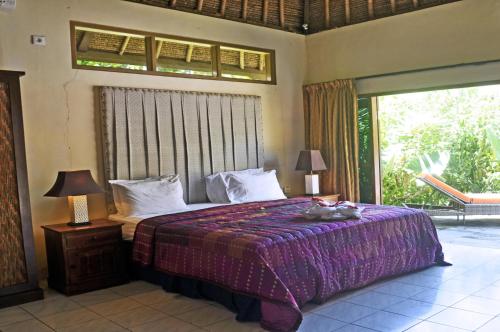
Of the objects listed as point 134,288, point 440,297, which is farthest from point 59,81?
point 440,297

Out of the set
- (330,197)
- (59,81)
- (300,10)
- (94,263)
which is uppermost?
(300,10)

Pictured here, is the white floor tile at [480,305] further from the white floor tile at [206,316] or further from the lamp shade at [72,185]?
the lamp shade at [72,185]

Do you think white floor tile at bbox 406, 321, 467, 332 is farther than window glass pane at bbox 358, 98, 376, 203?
No

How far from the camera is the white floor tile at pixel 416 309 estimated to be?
3473mm

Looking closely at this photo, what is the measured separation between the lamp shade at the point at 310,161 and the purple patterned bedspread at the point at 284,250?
1.58 m

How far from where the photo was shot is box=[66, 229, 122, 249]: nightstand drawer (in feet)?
14.1

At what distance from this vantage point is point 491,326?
10.4 ft

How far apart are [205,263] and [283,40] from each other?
4087 mm

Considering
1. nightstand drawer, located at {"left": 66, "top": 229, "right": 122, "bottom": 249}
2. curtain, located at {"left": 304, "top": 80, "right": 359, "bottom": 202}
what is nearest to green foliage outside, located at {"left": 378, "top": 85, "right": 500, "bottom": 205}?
curtain, located at {"left": 304, "top": 80, "right": 359, "bottom": 202}

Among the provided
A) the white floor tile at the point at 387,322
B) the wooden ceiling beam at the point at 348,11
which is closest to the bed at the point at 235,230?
the white floor tile at the point at 387,322

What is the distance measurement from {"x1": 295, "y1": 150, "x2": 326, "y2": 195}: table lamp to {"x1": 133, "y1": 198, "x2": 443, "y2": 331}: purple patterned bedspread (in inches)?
62.6

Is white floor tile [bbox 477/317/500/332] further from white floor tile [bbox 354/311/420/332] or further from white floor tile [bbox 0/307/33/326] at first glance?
white floor tile [bbox 0/307/33/326]

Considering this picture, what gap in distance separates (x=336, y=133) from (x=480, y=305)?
11.6 feet

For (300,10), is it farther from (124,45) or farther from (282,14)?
(124,45)
